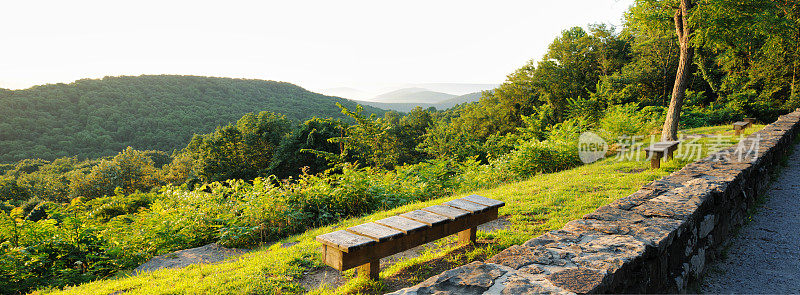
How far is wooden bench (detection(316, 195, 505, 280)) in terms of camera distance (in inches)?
103

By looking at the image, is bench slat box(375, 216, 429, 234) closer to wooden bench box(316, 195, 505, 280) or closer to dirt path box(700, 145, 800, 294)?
wooden bench box(316, 195, 505, 280)

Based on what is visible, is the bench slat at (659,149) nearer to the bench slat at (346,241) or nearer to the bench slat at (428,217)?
the bench slat at (428,217)

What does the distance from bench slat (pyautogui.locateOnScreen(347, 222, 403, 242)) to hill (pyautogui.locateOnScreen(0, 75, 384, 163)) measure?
58074mm

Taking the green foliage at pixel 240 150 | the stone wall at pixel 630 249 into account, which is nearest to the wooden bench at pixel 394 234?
the stone wall at pixel 630 249

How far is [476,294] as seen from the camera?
6.33ft

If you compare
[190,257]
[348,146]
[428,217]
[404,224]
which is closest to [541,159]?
[428,217]

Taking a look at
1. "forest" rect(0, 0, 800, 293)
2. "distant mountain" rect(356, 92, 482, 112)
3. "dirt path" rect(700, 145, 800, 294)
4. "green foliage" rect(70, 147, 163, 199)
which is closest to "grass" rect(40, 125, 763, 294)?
"forest" rect(0, 0, 800, 293)

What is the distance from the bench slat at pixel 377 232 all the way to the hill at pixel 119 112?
191 ft

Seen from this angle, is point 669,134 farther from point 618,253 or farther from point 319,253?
point 319,253

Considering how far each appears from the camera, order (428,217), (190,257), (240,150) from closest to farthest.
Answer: (428,217), (190,257), (240,150)

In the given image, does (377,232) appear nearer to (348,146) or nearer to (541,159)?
(541,159)

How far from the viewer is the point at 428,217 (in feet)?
10.4

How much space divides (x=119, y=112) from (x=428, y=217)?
247 ft

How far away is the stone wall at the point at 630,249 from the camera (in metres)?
2.03
